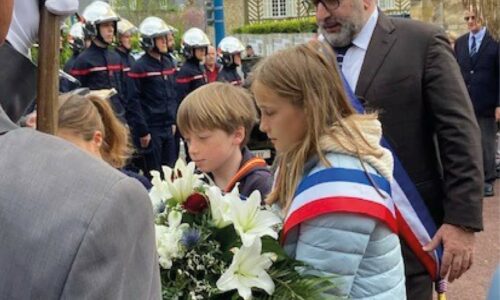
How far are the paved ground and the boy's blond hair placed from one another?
2787mm

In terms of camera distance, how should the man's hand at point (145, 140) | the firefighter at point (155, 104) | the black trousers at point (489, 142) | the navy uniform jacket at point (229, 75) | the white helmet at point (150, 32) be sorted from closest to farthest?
the black trousers at point (489, 142) → the man's hand at point (145, 140) → the firefighter at point (155, 104) → the white helmet at point (150, 32) → the navy uniform jacket at point (229, 75)

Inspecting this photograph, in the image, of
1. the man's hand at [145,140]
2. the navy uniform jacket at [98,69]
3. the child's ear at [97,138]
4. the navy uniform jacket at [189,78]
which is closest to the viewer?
the child's ear at [97,138]

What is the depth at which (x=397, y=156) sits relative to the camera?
285cm

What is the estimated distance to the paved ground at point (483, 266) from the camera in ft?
17.9

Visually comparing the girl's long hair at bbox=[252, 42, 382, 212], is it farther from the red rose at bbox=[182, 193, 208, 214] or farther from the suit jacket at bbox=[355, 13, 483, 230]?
the suit jacket at bbox=[355, 13, 483, 230]

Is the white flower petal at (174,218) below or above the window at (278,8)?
above

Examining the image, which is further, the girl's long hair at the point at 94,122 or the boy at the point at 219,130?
the boy at the point at 219,130

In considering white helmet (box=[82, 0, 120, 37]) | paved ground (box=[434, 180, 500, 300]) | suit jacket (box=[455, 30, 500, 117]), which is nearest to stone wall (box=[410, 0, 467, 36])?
suit jacket (box=[455, 30, 500, 117])

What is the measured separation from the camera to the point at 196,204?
209 cm

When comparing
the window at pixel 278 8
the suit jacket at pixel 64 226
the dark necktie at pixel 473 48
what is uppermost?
the suit jacket at pixel 64 226

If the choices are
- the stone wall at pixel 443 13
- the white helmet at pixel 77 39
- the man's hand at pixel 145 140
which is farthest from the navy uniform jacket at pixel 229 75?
the stone wall at pixel 443 13

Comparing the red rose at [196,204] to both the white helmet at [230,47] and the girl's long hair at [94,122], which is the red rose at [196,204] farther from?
the white helmet at [230,47]

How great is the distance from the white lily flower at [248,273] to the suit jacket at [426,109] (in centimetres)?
109

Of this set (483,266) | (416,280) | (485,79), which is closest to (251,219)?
(416,280)
